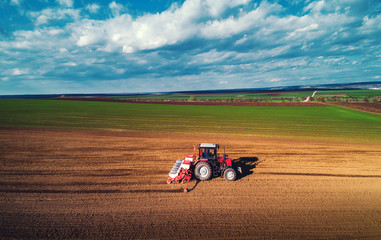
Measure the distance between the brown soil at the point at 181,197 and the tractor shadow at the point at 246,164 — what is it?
0.39 ft

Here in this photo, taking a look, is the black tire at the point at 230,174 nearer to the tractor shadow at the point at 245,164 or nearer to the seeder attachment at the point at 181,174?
the tractor shadow at the point at 245,164

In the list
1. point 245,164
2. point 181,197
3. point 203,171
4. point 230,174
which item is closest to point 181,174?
point 203,171

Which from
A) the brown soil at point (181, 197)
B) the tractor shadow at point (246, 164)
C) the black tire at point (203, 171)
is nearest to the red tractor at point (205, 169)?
the black tire at point (203, 171)

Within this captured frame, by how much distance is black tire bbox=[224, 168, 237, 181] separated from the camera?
1025cm

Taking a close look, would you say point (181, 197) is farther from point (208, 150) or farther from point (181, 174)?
point (208, 150)

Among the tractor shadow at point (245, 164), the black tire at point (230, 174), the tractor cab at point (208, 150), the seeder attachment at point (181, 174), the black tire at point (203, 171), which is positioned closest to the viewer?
the seeder attachment at point (181, 174)

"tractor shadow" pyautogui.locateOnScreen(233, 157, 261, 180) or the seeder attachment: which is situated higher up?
the seeder attachment

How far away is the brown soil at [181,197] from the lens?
7008 mm

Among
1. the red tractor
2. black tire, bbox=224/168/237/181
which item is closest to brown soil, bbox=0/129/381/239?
black tire, bbox=224/168/237/181

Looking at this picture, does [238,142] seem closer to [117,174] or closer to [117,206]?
[117,174]

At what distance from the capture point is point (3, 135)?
20.2 meters

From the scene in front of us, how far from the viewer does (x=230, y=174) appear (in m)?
10.4

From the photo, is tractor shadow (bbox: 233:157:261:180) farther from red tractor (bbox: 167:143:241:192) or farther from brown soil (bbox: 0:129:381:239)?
red tractor (bbox: 167:143:241:192)

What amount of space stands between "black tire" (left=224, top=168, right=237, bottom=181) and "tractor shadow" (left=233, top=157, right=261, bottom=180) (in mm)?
809
